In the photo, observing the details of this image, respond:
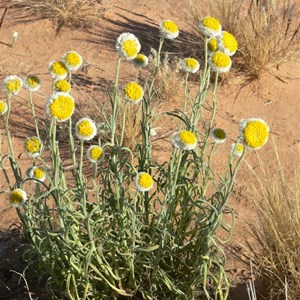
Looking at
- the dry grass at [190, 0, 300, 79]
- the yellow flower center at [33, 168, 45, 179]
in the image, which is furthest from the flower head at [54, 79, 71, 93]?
the dry grass at [190, 0, 300, 79]

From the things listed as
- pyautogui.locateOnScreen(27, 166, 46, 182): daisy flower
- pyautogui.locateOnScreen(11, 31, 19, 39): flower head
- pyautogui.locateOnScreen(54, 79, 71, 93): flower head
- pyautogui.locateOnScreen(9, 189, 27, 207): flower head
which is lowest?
pyautogui.locateOnScreen(11, 31, 19, 39): flower head

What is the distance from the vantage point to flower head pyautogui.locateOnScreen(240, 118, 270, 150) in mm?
1822

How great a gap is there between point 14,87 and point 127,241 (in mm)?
777

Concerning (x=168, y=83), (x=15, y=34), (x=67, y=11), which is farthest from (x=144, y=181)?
(x=67, y=11)

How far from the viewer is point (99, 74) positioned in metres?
4.93

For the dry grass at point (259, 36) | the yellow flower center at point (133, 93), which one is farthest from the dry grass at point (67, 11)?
the yellow flower center at point (133, 93)

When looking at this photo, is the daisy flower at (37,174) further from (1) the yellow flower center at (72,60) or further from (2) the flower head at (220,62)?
(2) the flower head at (220,62)

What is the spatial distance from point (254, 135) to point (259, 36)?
3.00 meters

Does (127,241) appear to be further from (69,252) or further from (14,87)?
(14,87)

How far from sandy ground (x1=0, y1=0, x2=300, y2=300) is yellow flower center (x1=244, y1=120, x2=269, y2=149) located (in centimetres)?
147

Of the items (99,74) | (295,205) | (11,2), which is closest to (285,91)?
(99,74)

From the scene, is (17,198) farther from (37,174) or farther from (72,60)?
(72,60)

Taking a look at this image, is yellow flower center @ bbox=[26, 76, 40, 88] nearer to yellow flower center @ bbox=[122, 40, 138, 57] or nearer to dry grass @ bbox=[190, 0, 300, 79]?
yellow flower center @ bbox=[122, 40, 138, 57]

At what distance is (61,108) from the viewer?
1.88 meters
